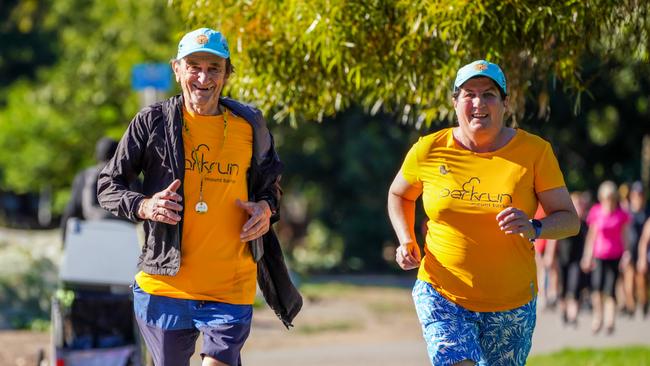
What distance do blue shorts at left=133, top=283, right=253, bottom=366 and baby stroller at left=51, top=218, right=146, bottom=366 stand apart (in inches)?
120

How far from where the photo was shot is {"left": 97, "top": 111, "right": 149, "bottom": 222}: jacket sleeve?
5266mm

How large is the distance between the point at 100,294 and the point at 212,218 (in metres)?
3.58

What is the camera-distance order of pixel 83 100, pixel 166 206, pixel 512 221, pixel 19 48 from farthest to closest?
pixel 19 48, pixel 83 100, pixel 512 221, pixel 166 206

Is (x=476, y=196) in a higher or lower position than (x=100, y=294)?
higher

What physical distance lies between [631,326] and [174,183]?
458 inches

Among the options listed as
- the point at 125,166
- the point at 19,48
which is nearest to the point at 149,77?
the point at 125,166

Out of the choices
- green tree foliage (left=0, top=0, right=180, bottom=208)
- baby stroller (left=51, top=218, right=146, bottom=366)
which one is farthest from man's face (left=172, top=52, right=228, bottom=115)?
green tree foliage (left=0, top=0, right=180, bottom=208)

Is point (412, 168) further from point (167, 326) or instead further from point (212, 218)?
point (167, 326)

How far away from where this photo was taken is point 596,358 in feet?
35.9

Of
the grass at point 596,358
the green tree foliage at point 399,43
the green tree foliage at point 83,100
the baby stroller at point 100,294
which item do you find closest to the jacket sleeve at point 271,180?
the green tree foliage at point 399,43

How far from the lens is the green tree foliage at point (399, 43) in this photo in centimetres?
662

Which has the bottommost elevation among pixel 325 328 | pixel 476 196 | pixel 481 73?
pixel 325 328

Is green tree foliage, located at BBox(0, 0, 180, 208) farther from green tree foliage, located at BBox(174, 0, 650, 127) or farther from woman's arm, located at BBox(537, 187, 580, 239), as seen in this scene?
woman's arm, located at BBox(537, 187, 580, 239)

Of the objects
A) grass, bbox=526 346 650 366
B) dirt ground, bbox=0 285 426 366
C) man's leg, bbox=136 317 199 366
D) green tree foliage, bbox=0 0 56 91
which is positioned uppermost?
green tree foliage, bbox=0 0 56 91
